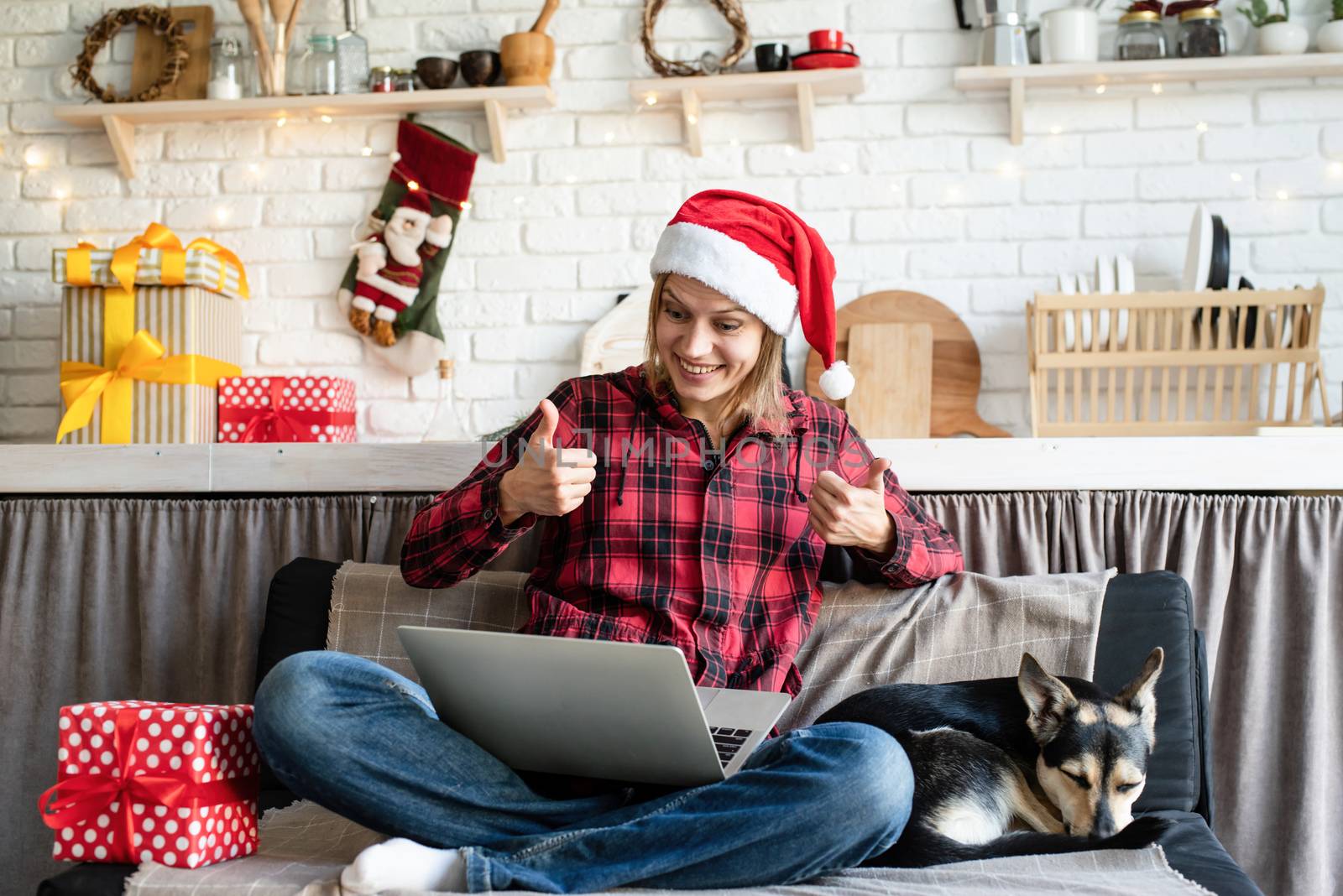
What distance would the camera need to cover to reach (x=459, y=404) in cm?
281

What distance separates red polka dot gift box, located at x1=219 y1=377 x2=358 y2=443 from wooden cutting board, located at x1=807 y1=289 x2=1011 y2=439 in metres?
1.01

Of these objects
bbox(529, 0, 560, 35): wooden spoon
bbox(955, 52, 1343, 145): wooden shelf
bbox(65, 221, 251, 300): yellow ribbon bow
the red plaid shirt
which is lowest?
the red plaid shirt

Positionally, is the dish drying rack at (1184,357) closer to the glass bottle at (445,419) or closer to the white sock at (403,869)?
the glass bottle at (445,419)

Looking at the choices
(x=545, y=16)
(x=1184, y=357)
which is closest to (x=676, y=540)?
(x=1184, y=357)

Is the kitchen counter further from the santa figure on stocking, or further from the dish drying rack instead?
the santa figure on stocking

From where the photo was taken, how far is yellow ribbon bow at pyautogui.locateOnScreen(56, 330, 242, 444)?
2408 millimetres

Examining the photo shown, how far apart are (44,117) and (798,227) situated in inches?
81.5

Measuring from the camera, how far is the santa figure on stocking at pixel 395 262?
107 inches

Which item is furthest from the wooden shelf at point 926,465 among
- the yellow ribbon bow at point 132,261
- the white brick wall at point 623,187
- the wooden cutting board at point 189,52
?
the wooden cutting board at point 189,52

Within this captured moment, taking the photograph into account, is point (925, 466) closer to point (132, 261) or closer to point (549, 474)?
point (549, 474)

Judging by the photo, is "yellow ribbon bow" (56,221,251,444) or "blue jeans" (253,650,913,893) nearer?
"blue jeans" (253,650,913,893)

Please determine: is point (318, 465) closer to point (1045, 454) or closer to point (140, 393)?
point (140, 393)

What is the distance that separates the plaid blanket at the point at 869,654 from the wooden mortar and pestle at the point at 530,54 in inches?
50.8

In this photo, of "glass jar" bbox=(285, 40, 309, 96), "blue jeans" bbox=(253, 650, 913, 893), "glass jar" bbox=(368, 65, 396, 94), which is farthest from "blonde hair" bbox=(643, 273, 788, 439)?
"glass jar" bbox=(285, 40, 309, 96)
